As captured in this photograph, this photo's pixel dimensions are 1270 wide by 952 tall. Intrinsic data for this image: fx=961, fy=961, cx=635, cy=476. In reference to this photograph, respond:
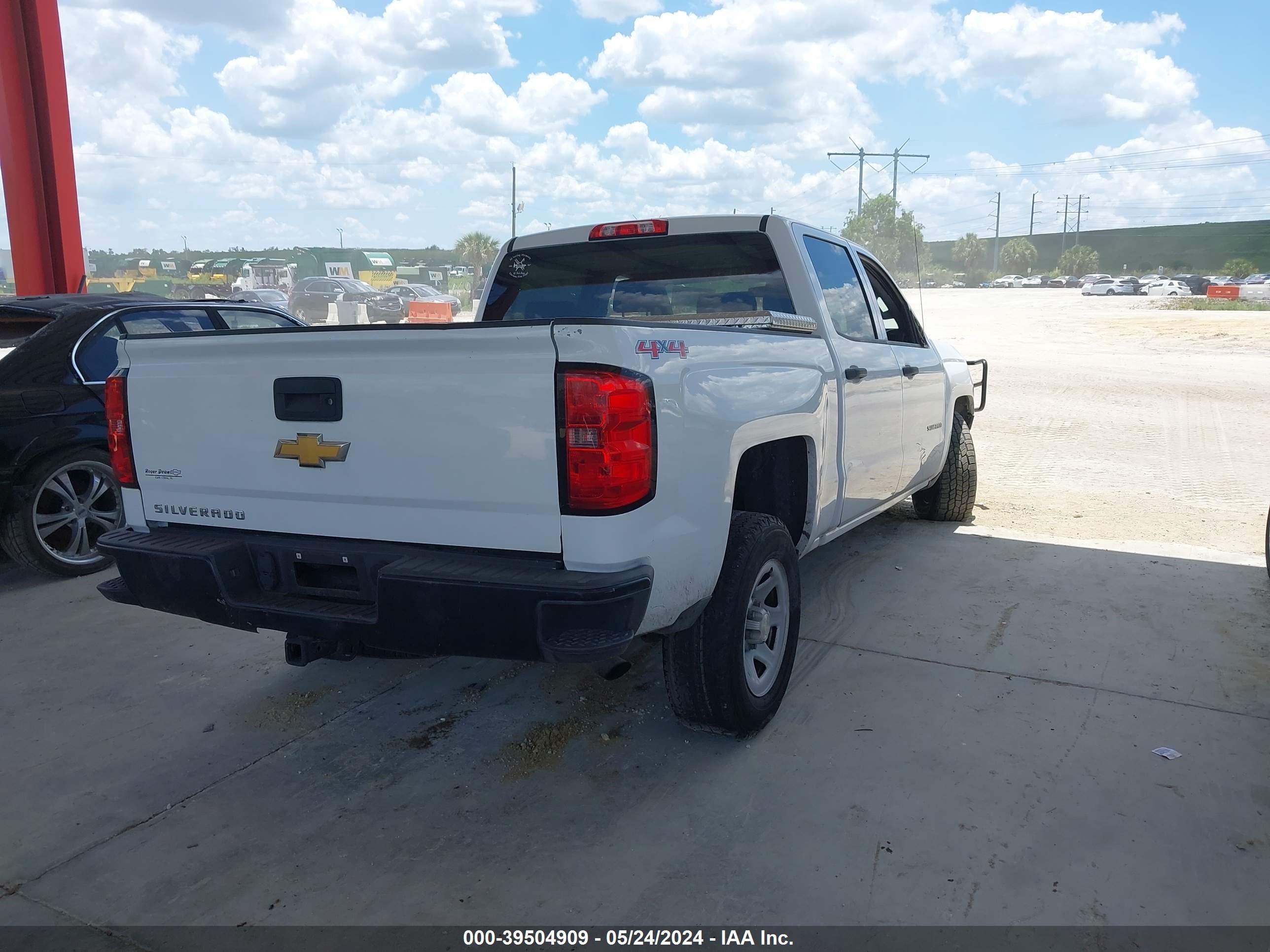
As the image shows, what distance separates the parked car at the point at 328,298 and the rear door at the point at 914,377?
25352mm

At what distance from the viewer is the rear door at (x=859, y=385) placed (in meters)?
4.32

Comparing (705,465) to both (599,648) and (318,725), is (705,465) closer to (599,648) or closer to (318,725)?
(599,648)

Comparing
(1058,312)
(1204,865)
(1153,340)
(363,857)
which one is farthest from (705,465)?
(1058,312)

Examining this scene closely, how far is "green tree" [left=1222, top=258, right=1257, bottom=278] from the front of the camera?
77.6 metres

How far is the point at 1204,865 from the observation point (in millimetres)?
2768

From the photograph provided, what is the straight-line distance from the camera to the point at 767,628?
11.8ft

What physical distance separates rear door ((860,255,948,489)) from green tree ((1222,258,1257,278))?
275 feet

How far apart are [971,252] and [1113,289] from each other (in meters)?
58.1

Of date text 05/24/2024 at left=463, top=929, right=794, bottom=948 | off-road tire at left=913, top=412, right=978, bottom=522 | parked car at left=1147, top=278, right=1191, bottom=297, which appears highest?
parked car at left=1147, top=278, right=1191, bottom=297

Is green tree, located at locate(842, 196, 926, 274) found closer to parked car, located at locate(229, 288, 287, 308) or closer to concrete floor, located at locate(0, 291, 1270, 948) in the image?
concrete floor, located at locate(0, 291, 1270, 948)

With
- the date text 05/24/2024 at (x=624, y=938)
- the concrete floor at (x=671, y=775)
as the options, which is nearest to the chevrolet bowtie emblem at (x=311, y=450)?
the concrete floor at (x=671, y=775)

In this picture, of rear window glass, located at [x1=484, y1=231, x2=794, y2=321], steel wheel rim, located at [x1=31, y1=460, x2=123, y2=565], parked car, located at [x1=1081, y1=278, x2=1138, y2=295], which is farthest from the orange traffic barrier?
parked car, located at [x1=1081, y1=278, x2=1138, y2=295]

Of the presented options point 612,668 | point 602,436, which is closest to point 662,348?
point 602,436

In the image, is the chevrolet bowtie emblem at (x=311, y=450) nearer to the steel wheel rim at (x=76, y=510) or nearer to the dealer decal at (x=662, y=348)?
the dealer decal at (x=662, y=348)
